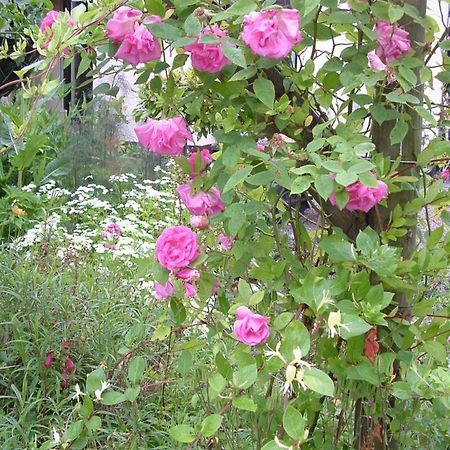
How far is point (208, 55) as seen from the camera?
1.27 meters

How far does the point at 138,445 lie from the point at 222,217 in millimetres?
1099

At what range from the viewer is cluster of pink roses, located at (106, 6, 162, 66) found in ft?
4.39

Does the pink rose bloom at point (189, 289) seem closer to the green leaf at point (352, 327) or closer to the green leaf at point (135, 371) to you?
the green leaf at point (135, 371)

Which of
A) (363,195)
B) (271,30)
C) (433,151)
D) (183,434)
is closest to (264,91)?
(271,30)

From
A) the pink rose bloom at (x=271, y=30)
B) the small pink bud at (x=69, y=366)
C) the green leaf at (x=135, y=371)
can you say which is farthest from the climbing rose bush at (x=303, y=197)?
the small pink bud at (x=69, y=366)

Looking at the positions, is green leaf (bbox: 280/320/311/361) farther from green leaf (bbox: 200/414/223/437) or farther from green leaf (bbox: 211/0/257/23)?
green leaf (bbox: 211/0/257/23)

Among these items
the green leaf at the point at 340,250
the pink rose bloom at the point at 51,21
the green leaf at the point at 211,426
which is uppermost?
the pink rose bloom at the point at 51,21

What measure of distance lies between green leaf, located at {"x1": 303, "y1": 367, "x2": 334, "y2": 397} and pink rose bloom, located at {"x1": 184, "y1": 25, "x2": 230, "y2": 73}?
576 mm

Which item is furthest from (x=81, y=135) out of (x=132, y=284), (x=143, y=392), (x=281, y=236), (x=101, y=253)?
(x=281, y=236)

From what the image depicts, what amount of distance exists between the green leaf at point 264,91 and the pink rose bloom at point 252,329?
382 mm

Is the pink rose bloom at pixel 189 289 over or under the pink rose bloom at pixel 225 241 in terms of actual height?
under

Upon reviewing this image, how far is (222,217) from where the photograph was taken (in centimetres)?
143

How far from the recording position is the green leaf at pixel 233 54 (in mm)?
1147

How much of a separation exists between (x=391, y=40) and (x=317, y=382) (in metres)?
0.71
